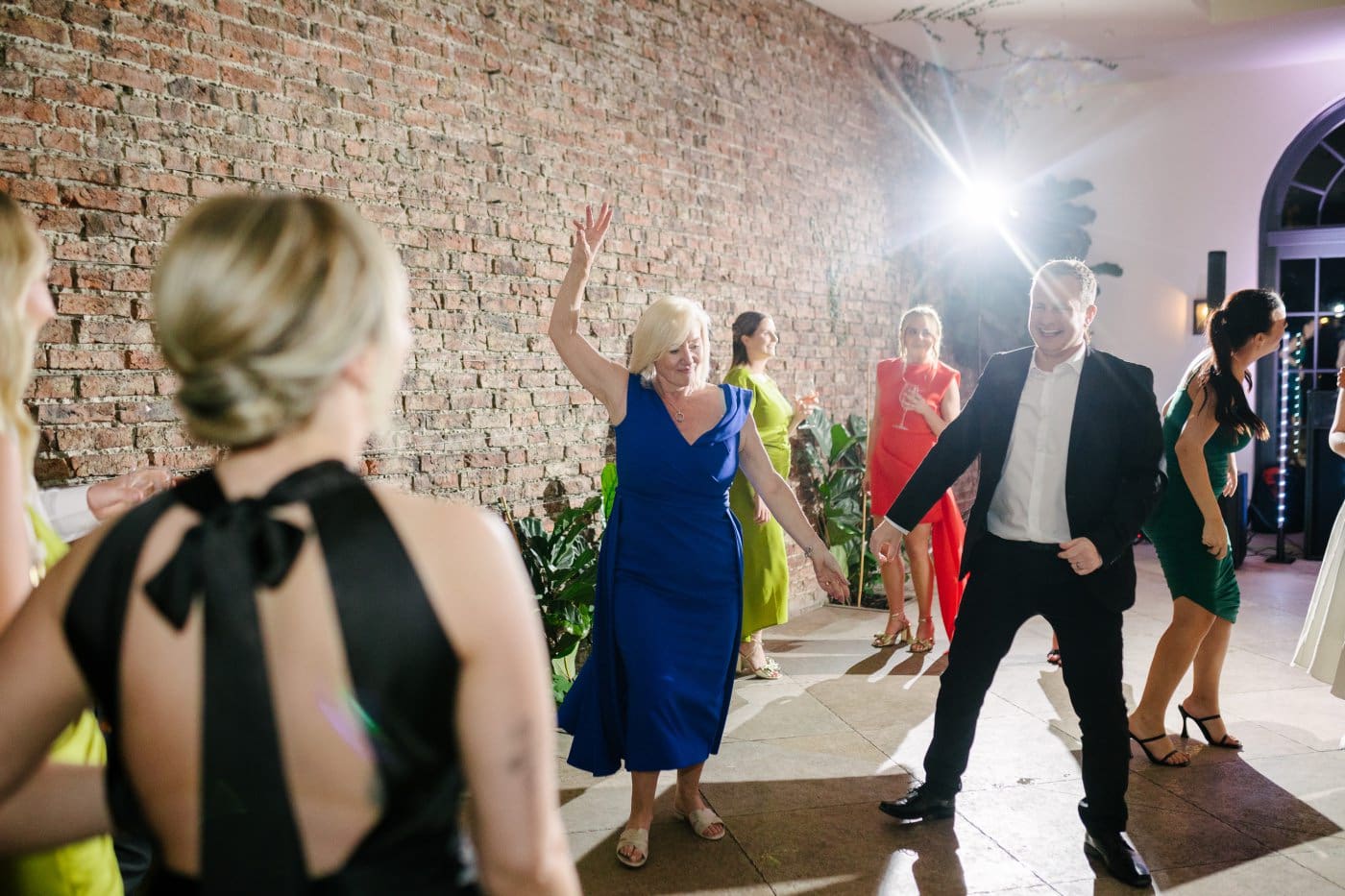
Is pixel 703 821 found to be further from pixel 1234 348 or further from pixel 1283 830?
pixel 1234 348

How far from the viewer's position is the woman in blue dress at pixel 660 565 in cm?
300

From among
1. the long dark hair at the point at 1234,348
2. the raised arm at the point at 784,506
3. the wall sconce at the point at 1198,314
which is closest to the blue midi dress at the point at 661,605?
the raised arm at the point at 784,506

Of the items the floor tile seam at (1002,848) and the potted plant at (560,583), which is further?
the potted plant at (560,583)

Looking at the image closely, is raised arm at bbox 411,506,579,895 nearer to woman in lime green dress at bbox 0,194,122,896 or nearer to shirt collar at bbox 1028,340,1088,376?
woman in lime green dress at bbox 0,194,122,896

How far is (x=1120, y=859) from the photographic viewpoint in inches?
113

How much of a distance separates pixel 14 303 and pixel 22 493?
228mm

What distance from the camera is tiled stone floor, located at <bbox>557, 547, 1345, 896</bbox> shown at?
292 cm

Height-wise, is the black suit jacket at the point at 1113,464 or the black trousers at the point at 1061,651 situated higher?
the black suit jacket at the point at 1113,464

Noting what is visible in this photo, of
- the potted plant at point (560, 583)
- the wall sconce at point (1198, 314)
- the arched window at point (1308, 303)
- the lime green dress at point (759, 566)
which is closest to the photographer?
the potted plant at point (560, 583)

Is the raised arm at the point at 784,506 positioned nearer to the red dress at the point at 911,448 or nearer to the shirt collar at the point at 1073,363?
the shirt collar at the point at 1073,363

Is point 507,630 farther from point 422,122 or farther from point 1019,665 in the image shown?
point 1019,665

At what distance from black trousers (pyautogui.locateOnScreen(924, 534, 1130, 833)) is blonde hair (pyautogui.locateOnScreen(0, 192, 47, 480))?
8.26 feet

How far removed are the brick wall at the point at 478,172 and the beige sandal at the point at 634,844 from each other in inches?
71.0

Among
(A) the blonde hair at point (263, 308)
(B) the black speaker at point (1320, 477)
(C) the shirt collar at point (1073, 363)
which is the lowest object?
(B) the black speaker at point (1320, 477)
